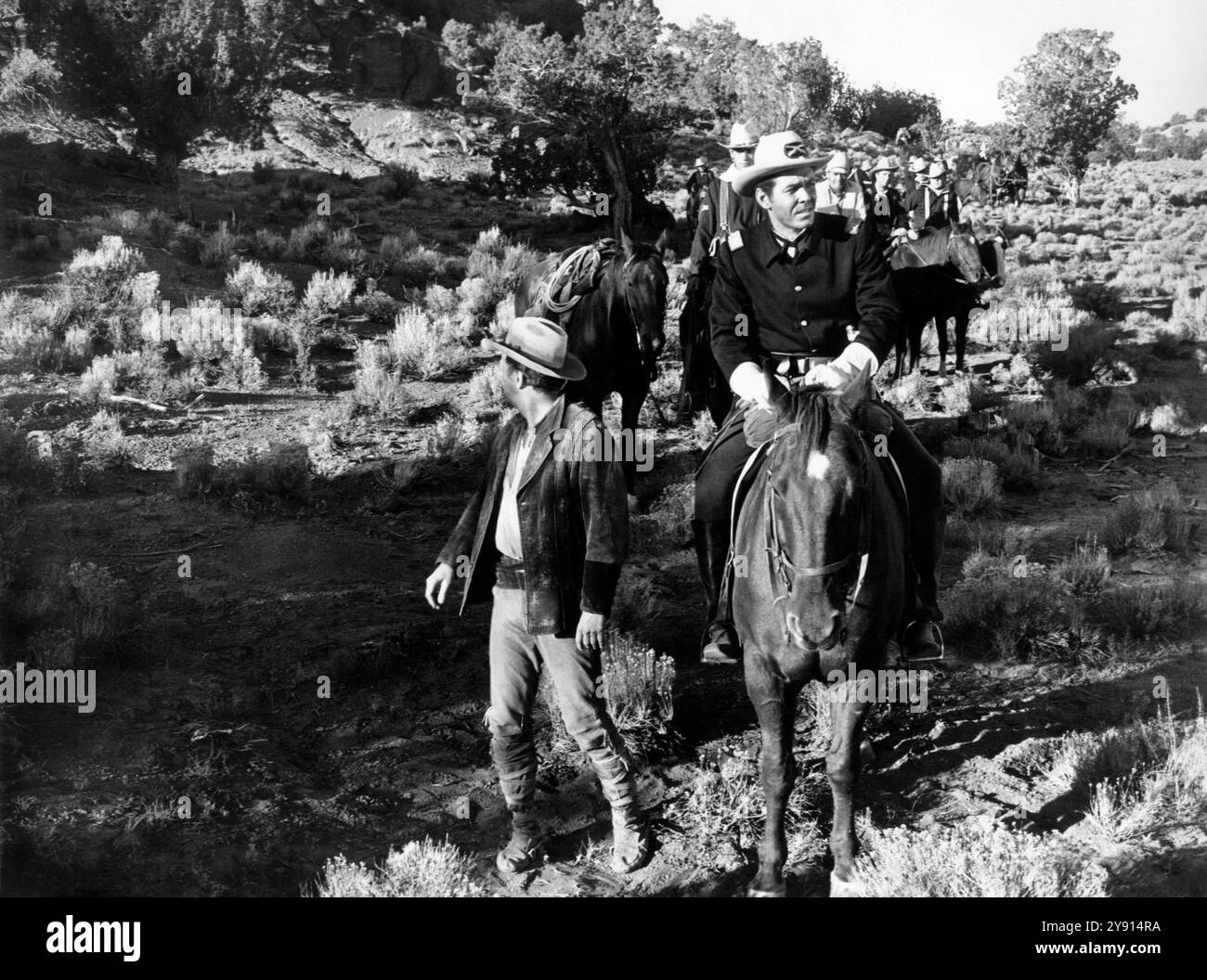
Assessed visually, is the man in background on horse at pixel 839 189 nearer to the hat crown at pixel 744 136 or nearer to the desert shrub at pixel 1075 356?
the hat crown at pixel 744 136

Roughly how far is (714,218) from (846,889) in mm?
7109

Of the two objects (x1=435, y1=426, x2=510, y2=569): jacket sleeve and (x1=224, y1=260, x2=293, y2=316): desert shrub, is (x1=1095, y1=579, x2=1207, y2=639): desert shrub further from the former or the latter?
(x1=224, y1=260, x2=293, y2=316): desert shrub

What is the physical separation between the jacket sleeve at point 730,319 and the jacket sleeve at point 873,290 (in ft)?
1.88

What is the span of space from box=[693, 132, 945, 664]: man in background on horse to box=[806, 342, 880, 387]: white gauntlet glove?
0.04ft

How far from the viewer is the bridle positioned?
3998 mm

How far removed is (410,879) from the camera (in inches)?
190

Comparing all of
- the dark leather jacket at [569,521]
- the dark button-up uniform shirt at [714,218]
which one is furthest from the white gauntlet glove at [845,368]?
the dark button-up uniform shirt at [714,218]

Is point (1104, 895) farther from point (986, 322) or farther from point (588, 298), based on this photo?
point (986, 322)

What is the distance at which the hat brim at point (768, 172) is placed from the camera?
17.8ft

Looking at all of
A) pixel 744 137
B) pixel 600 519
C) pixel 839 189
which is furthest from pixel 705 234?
pixel 600 519

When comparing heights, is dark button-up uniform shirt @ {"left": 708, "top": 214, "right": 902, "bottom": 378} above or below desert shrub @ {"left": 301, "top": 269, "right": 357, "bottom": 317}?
below

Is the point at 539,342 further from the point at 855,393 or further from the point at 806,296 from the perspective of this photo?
the point at 806,296

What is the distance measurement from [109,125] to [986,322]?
66.8 feet

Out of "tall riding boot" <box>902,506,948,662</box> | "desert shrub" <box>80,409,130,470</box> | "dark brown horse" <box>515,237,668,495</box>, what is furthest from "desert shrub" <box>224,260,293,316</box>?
"tall riding boot" <box>902,506,948,662</box>
